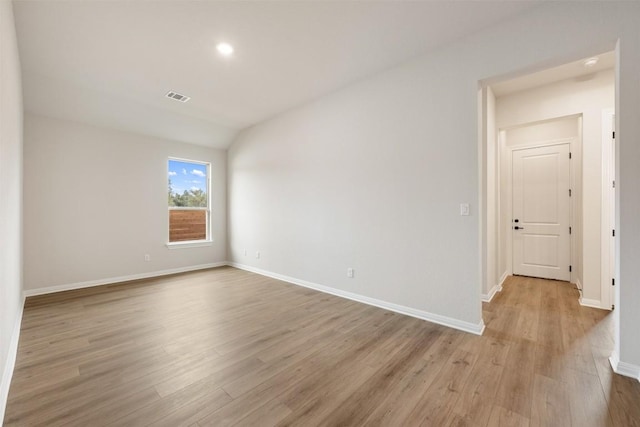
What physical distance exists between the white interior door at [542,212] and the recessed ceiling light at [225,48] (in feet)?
16.5

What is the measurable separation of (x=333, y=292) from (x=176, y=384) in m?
2.35

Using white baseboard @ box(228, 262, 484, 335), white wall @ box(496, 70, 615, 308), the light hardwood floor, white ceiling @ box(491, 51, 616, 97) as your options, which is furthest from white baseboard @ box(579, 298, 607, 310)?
white ceiling @ box(491, 51, 616, 97)

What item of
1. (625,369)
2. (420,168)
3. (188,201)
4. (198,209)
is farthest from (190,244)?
(625,369)

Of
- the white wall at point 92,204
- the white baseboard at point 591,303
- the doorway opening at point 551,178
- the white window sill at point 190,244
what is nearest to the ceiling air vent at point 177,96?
the white wall at point 92,204

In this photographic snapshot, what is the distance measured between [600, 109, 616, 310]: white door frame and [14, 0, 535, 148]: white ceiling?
84.5 inches

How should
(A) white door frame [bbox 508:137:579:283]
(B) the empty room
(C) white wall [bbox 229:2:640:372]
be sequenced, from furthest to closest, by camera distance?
(A) white door frame [bbox 508:137:579:283] → (C) white wall [bbox 229:2:640:372] → (B) the empty room

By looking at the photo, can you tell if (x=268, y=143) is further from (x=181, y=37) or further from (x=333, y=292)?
(x=333, y=292)

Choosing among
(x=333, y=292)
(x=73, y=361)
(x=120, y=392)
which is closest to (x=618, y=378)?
(x=333, y=292)

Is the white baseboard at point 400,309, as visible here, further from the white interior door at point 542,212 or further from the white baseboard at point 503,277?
the white interior door at point 542,212

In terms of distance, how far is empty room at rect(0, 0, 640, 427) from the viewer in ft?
6.00

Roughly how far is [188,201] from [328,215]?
3402mm

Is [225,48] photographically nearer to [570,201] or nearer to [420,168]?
[420,168]

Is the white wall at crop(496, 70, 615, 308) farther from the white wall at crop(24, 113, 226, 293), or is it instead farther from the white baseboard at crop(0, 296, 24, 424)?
the white wall at crop(24, 113, 226, 293)

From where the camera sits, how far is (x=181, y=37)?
8.55ft
